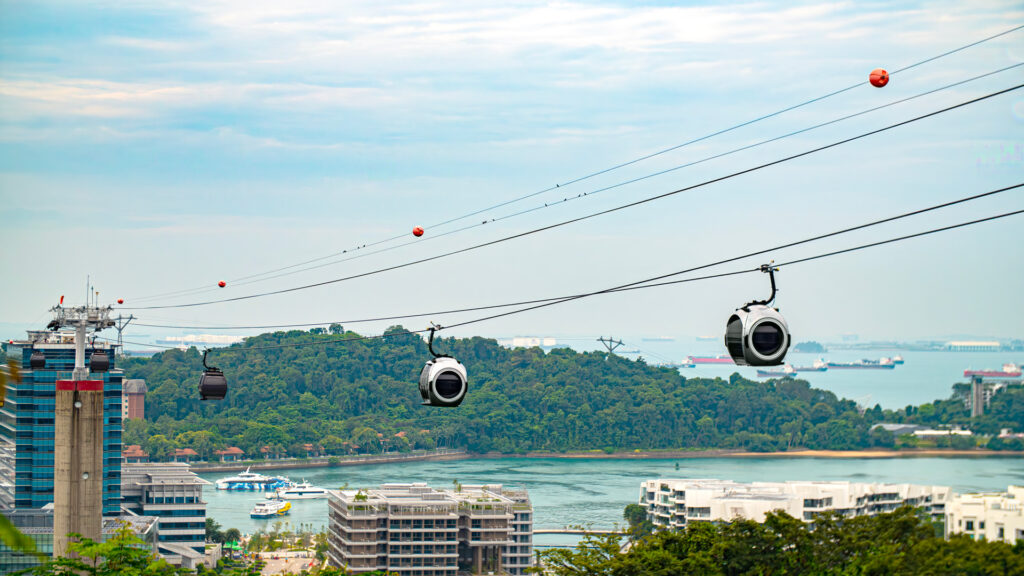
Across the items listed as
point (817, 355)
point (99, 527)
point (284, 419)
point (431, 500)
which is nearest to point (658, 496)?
point (431, 500)

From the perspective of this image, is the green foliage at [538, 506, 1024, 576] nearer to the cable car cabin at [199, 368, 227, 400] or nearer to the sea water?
the cable car cabin at [199, 368, 227, 400]

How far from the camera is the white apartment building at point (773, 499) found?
3091 cm

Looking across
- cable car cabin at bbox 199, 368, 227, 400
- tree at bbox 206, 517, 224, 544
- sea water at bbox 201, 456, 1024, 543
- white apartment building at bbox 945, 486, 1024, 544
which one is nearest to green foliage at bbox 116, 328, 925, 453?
sea water at bbox 201, 456, 1024, 543

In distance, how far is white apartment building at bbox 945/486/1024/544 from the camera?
24.1m

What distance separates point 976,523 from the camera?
25.6 m

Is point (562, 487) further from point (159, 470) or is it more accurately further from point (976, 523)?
point (976, 523)

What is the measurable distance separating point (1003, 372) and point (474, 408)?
5073 centimetres

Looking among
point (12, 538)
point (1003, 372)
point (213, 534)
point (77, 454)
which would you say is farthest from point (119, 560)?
point (1003, 372)

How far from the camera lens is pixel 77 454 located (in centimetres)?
Answer: 1327

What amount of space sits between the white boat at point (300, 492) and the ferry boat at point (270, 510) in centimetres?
275

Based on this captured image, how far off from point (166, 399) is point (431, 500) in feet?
136

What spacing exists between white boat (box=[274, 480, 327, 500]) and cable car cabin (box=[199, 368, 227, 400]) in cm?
4012

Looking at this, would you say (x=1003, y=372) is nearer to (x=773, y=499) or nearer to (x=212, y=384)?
(x=773, y=499)

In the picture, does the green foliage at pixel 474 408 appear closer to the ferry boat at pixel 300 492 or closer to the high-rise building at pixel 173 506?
the ferry boat at pixel 300 492
